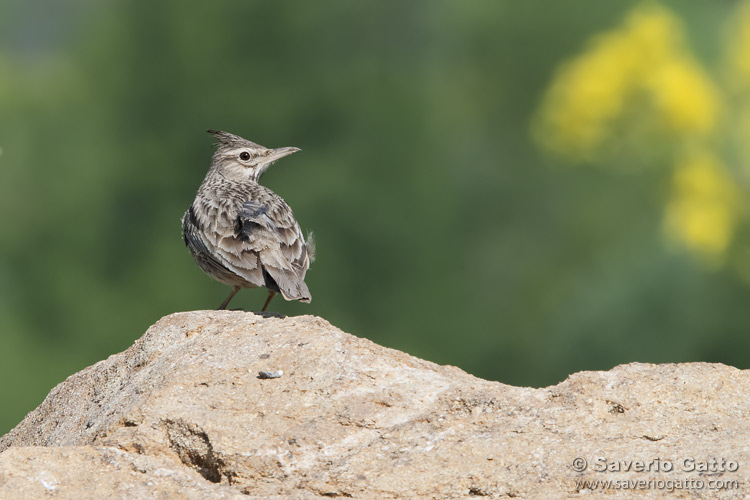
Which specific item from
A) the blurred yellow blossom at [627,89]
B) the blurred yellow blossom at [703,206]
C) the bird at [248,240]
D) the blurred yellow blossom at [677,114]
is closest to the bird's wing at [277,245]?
the bird at [248,240]

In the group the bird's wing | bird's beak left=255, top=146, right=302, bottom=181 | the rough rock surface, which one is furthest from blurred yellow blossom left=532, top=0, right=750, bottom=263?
the rough rock surface

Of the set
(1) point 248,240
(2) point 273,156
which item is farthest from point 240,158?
(1) point 248,240

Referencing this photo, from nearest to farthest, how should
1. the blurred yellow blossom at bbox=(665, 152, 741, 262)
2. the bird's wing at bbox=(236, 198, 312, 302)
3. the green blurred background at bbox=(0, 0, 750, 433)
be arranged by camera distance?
the bird's wing at bbox=(236, 198, 312, 302)
the blurred yellow blossom at bbox=(665, 152, 741, 262)
the green blurred background at bbox=(0, 0, 750, 433)

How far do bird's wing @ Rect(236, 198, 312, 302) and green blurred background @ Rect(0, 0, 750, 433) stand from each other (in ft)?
52.1

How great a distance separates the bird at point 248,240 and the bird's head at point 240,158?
0.82m

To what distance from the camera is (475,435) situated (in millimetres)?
5141

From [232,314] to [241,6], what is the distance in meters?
28.9

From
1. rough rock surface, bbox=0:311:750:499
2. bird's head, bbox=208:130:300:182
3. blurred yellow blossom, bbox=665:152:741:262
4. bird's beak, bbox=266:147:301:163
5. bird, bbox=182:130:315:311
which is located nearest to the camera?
rough rock surface, bbox=0:311:750:499

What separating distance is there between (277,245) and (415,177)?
24318 millimetres

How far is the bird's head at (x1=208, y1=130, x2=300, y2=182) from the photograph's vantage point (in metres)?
10.6

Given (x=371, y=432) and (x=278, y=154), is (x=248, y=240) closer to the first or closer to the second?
(x=278, y=154)

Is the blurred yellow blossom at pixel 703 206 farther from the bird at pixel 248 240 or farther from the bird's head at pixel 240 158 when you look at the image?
the bird at pixel 248 240

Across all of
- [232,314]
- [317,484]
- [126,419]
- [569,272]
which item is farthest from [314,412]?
[569,272]

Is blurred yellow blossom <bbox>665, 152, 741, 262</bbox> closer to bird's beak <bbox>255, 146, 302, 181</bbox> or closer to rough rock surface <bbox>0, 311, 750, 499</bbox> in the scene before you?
bird's beak <bbox>255, 146, 302, 181</bbox>
